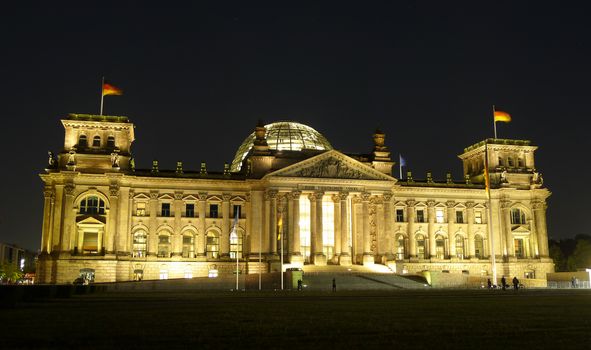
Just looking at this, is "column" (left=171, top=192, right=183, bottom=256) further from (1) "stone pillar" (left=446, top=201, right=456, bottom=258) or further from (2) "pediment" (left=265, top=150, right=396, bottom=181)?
(1) "stone pillar" (left=446, top=201, right=456, bottom=258)

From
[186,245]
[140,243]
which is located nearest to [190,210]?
[186,245]

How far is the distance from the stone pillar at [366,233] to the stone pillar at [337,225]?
12.1 feet

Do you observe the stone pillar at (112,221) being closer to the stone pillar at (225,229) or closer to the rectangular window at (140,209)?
the rectangular window at (140,209)

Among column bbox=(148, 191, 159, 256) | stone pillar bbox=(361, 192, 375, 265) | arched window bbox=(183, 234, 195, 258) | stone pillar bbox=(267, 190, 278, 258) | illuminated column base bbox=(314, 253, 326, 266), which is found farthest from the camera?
arched window bbox=(183, 234, 195, 258)

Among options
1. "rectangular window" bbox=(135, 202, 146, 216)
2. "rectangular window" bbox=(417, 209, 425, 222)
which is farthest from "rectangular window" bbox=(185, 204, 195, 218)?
"rectangular window" bbox=(417, 209, 425, 222)

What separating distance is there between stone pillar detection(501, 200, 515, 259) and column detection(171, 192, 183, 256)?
52.3 metres

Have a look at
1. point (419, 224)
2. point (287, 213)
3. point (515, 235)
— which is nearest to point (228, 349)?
point (287, 213)

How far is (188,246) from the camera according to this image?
93188mm

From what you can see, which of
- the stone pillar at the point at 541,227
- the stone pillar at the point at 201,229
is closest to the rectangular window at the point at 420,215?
the stone pillar at the point at 541,227

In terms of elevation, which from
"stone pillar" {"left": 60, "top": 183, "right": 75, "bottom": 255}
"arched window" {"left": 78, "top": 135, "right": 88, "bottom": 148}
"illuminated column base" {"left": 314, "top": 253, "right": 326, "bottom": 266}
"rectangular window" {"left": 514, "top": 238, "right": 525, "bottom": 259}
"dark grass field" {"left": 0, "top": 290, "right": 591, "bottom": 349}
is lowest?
"dark grass field" {"left": 0, "top": 290, "right": 591, "bottom": 349}

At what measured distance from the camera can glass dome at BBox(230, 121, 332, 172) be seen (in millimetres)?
103344

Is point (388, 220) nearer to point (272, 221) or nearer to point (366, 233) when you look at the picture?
point (366, 233)

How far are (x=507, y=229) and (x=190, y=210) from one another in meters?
51.5

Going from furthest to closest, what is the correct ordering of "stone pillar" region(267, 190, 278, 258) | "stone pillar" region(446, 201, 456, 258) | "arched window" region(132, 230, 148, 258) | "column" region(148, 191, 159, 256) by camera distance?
"stone pillar" region(446, 201, 456, 258), "column" region(148, 191, 159, 256), "arched window" region(132, 230, 148, 258), "stone pillar" region(267, 190, 278, 258)
